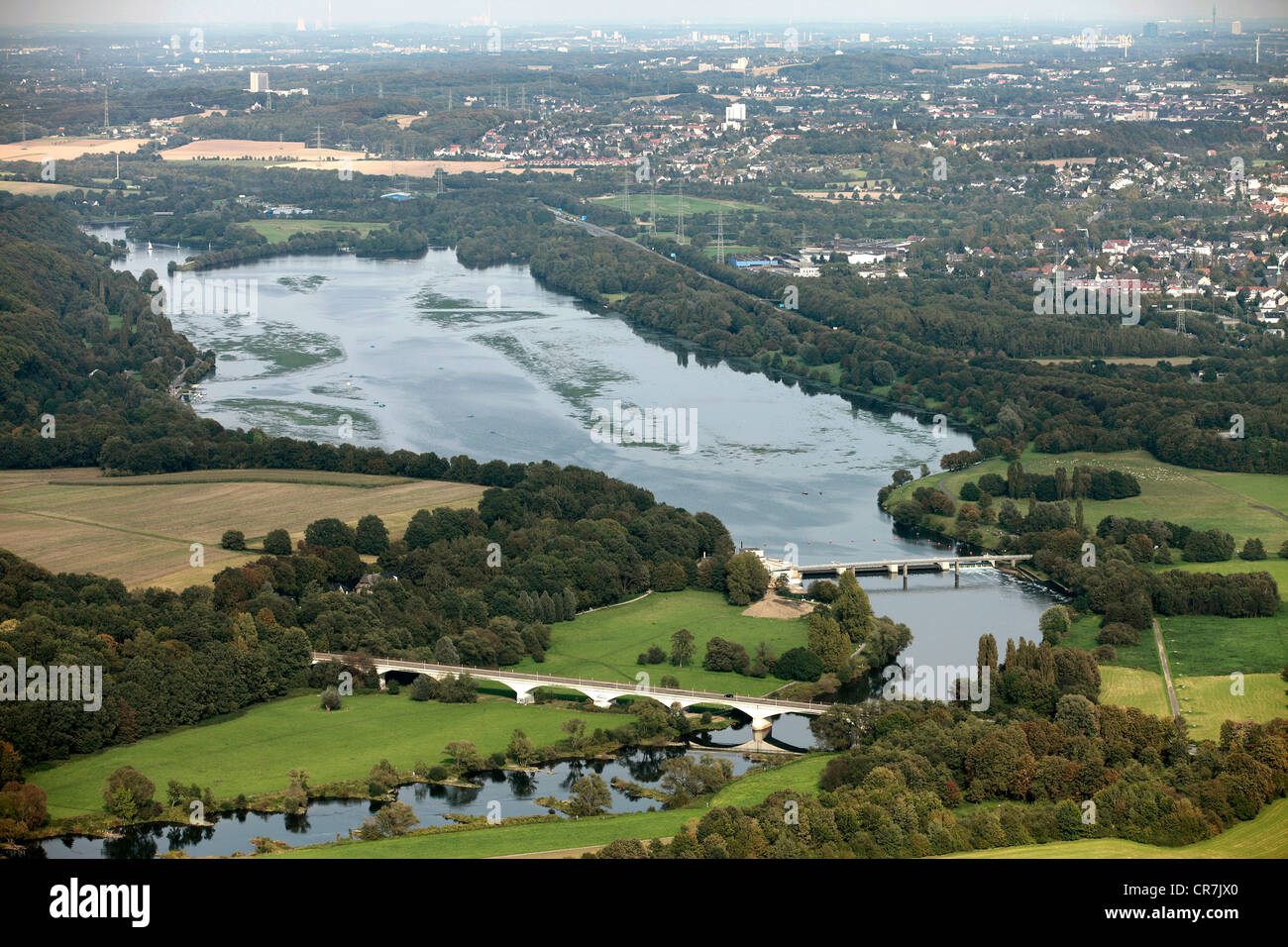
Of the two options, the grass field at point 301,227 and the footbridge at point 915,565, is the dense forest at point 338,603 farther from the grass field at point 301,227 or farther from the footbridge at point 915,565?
the grass field at point 301,227

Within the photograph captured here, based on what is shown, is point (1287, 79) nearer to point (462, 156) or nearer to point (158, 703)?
point (462, 156)

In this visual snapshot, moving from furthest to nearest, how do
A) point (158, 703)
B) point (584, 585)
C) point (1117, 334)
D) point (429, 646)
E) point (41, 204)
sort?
point (41, 204)
point (1117, 334)
point (584, 585)
point (429, 646)
point (158, 703)

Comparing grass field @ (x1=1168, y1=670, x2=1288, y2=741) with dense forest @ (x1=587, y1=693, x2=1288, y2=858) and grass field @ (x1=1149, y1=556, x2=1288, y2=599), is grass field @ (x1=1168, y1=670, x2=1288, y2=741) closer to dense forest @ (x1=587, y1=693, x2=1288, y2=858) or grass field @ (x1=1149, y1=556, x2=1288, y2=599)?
dense forest @ (x1=587, y1=693, x2=1288, y2=858)

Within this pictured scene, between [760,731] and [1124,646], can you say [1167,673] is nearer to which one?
[1124,646]

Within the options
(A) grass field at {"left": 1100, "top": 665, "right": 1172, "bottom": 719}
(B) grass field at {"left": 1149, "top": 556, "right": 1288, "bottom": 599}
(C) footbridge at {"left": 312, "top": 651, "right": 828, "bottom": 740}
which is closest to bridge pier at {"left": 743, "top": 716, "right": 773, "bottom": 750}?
(C) footbridge at {"left": 312, "top": 651, "right": 828, "bottom": 740}
